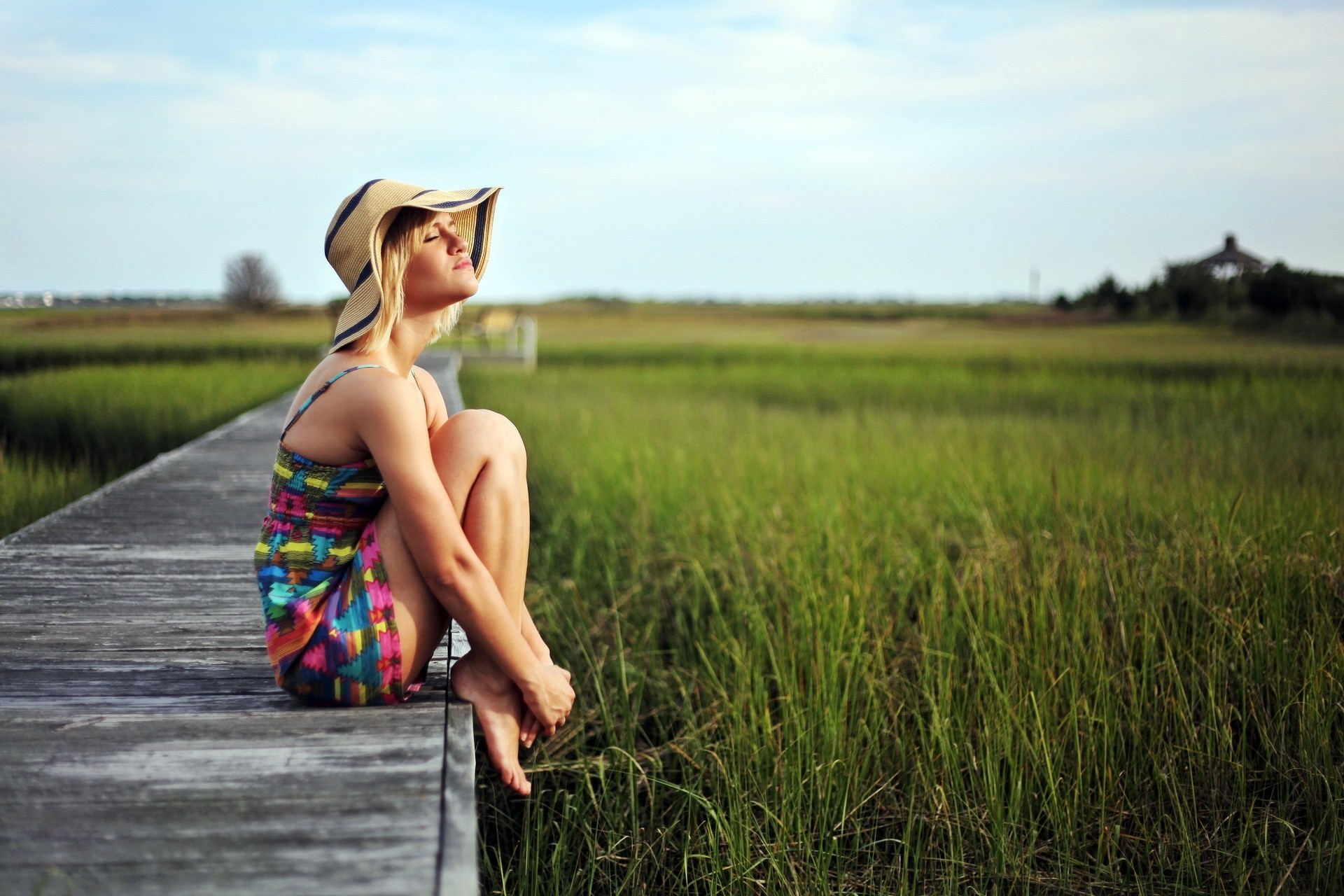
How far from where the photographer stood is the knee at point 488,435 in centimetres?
162

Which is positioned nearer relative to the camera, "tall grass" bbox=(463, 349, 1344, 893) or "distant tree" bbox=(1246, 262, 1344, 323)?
"tall grass" bbox=(463, 349, 1344, 893)

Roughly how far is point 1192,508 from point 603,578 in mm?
2421

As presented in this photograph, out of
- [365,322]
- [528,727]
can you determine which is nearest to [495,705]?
[528,727]

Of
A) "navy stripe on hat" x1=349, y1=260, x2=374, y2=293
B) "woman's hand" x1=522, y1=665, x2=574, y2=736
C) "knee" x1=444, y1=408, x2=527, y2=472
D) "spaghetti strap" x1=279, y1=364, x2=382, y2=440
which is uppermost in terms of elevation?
"navy stripe on hat" x1=349, y1=260, x2=374, y2=293

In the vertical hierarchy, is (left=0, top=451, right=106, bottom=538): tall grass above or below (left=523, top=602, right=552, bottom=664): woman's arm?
below

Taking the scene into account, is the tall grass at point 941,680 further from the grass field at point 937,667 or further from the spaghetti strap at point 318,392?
the spaghetti strap at point 318,392

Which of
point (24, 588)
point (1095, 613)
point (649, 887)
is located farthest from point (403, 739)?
point (1095, 613)

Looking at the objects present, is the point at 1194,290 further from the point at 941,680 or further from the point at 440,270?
the point at 440,270

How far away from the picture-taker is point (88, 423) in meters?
6.76

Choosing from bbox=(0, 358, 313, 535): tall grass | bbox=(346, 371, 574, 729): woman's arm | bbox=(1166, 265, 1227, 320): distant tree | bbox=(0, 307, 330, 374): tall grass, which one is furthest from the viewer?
bbox=(1166, 265, 1227, 320): distant tree

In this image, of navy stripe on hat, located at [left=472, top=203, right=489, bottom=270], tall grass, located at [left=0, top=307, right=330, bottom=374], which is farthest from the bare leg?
tall grass, located at [left=0, top=307, right=330, bottom=374]

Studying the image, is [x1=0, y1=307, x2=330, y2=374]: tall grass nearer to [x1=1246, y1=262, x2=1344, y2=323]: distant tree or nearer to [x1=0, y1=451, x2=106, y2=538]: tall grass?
[x1=0, y1=451, x2=106, y2=538]: tall grass

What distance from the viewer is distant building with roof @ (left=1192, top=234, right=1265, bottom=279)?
745cm

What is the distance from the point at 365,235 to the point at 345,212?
0.22 ft
